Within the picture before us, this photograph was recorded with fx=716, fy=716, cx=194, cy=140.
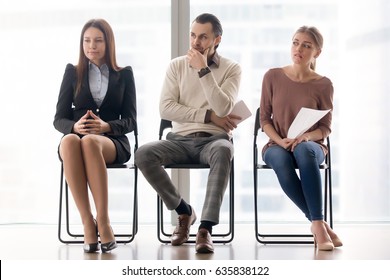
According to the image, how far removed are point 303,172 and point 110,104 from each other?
1147 millimetres

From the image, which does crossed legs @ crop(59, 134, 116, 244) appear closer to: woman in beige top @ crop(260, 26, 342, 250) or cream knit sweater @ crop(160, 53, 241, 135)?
cream knit sweater @ crop(160, 53, 241, 135)

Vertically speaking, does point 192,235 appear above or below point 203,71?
below

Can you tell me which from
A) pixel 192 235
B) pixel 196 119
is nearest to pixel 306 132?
pixel 196 119

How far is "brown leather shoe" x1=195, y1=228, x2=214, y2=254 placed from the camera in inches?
138

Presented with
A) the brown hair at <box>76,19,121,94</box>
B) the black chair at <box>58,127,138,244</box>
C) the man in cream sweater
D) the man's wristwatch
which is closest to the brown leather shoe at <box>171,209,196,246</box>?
the man in cream sweater

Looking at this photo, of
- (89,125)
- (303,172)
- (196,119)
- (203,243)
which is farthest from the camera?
(196,119)

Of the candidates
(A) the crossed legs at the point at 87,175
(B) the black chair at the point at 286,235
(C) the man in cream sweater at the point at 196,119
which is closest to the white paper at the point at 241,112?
(C) the man in cream sweater at the point at 196,119

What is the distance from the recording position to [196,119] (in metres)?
3.92

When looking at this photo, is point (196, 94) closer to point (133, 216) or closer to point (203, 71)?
point (203, 71)

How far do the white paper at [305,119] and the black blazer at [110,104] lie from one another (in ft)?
2.98

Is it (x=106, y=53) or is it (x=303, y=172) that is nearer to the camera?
(x=303, y=172)
